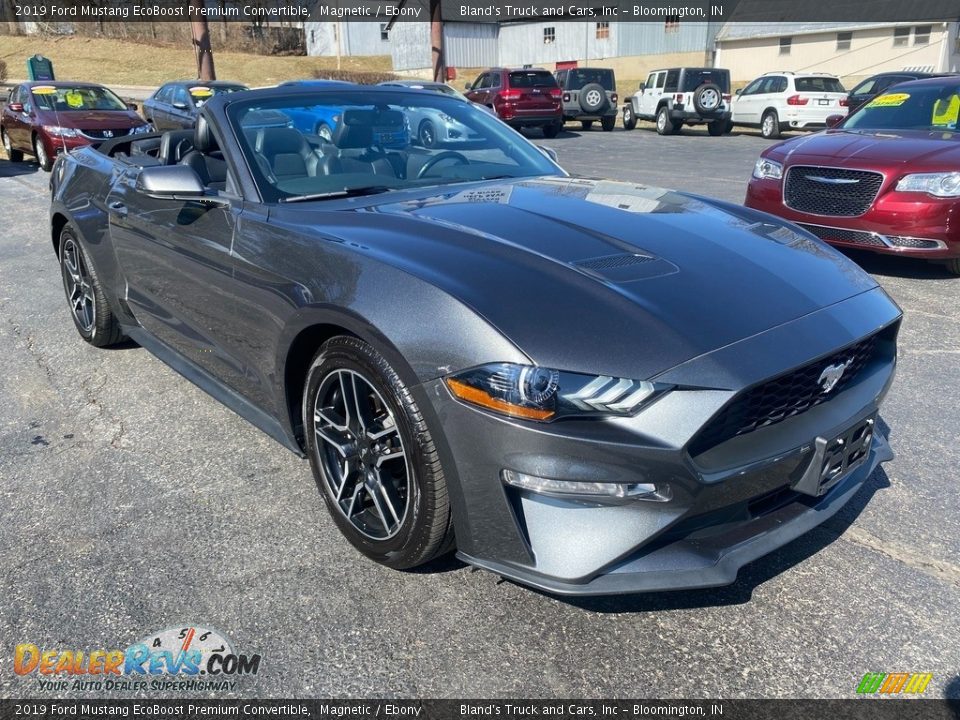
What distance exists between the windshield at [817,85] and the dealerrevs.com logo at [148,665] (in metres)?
20.8

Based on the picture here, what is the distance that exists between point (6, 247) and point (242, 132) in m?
6.03

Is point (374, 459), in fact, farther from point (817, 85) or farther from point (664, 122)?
point (664, 122)

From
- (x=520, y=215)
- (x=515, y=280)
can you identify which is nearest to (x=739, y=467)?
(x=515, y=280)

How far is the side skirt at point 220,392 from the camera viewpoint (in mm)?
3104

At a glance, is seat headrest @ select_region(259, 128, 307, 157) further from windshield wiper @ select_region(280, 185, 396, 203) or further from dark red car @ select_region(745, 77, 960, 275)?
dark red car @ select_region(745, 77, 960, 275)

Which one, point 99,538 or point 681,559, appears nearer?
point 681,559

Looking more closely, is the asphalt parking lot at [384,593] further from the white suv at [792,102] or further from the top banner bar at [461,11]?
the top banner bar at [461,11]

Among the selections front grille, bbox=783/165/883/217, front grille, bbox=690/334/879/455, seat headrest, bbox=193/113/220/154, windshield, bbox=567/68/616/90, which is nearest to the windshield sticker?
front grille, bbox=783/165/883/217

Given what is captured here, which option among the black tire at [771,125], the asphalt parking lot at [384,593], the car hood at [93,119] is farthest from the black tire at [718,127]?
the asphalt parking lot at [384,593]

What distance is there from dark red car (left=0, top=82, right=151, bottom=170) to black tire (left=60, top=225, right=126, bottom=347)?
340 inches

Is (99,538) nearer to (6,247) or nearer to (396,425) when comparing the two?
(396,425)

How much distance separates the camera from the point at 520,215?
297cm

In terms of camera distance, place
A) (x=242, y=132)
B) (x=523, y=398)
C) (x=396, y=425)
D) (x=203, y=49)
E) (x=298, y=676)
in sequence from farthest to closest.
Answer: (x=203, y=49) < (x=242, y=132) < (x=396, y=425) < (x=298, y=676) < (x=523, y=398)

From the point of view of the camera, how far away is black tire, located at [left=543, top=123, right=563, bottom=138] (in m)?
21.3
